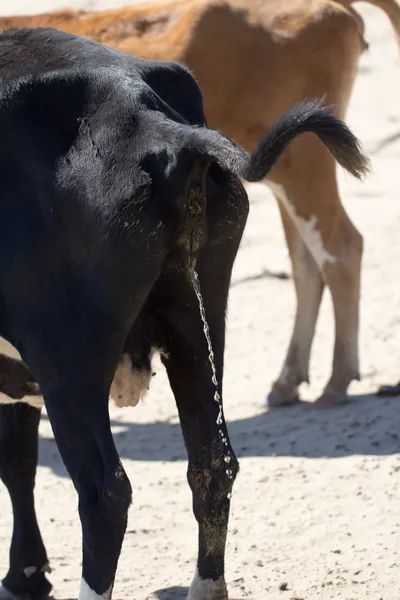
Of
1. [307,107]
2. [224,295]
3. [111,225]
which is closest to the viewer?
[111,225]

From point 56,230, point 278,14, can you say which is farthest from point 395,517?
point 278,14

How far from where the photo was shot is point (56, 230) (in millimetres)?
3385

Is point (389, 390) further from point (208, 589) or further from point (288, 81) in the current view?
point (208, 589)

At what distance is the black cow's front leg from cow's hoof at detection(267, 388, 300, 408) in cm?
266

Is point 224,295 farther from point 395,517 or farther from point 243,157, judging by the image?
point 395,517

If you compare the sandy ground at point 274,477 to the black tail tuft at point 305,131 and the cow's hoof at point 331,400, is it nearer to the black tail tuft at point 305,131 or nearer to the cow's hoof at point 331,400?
the cow's hoof at point 331,400

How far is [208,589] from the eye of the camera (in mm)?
3922

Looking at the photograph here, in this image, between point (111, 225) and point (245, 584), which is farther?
point (245, 584)

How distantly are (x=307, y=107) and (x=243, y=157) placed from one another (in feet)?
0.86

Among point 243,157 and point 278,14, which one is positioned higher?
point 243,157

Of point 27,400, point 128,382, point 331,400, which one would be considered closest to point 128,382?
point 128,382

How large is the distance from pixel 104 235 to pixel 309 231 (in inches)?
139

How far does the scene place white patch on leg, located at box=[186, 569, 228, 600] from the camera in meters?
3.92

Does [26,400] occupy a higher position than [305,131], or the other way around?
[305,131]
